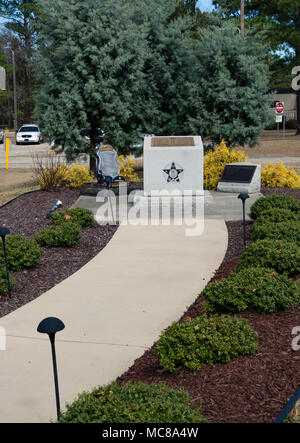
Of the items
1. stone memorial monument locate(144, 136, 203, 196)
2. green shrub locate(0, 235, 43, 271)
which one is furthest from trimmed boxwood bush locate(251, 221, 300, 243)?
stone memorial monument locate(144, 136, 203, 196)

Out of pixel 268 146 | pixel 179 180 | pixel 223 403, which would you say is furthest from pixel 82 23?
pixel 268 146

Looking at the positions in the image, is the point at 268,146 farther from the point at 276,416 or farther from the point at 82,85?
the point at 276,416

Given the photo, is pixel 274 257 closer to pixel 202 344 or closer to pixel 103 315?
pixel 103 315

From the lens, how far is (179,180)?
1225cm

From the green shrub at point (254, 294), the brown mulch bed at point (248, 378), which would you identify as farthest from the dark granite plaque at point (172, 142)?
the brown mulch bed at point (248, 378)

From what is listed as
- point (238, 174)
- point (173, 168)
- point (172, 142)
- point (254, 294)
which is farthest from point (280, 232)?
point (238, 174)

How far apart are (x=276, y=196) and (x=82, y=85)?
25.2 ft

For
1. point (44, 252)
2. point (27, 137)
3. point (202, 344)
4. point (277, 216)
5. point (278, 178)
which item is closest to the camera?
point (202, 344)

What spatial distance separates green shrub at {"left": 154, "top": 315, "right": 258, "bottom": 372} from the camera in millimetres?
4551

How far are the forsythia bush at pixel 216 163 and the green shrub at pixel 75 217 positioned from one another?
497cm

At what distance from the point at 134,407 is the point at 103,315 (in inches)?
110

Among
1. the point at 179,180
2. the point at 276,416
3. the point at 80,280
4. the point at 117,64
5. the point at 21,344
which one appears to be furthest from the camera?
the point at 117,64

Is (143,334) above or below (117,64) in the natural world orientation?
below

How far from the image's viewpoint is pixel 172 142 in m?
12.6
